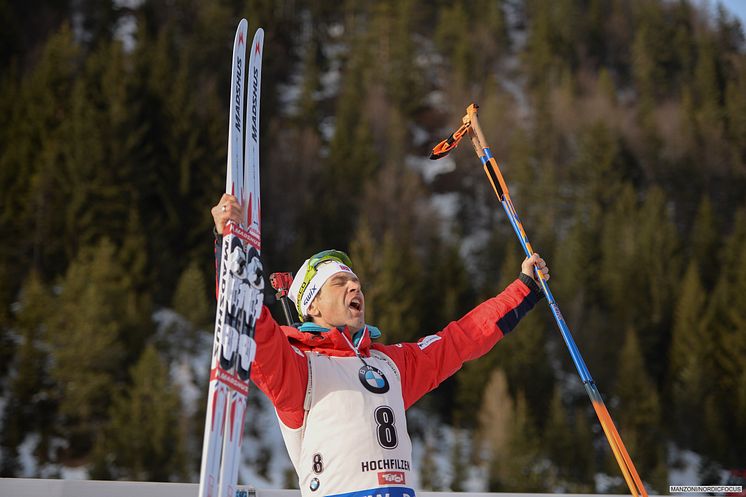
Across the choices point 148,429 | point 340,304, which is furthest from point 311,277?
point 148,429

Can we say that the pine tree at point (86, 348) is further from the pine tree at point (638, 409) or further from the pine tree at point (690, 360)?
the pine tree at point (690, 360)

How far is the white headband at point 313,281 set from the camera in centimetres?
245

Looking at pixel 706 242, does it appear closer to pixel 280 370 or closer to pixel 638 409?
pixel 638 409

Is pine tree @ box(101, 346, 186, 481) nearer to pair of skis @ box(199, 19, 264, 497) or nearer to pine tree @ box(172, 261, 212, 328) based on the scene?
pine tree @ box(172, 261, 212, 328)

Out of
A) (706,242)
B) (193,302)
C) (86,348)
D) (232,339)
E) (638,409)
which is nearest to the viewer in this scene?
(232,339)

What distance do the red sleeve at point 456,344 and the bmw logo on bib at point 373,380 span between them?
0.57 ft

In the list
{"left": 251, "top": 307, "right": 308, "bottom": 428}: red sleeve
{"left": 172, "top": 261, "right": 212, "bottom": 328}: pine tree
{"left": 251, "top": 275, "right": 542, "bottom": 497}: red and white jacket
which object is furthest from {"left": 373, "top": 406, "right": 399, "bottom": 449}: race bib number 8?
{"left": 172, "top": 261, "right": 212, "bottom": 328}: pine tree

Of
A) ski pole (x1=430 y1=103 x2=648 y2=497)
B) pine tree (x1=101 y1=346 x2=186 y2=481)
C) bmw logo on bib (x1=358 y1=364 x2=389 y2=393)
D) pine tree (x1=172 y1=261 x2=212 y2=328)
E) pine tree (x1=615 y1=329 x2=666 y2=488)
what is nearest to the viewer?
bmw logo on bib (x1=358 y1=364 x2=389 y2=393)

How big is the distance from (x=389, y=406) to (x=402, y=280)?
54.0 feet

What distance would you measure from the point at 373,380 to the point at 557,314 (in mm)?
1074

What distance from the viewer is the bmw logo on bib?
2.20m

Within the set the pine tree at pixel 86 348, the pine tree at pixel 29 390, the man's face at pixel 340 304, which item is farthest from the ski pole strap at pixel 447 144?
the pine tree at pixel 86 348

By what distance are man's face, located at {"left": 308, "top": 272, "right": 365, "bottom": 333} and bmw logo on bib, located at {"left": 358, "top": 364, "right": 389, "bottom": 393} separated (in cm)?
14

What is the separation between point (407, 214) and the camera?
22453mm
